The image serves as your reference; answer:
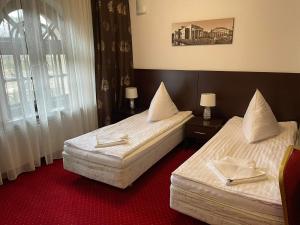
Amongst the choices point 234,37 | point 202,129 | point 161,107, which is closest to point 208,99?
point 202,129

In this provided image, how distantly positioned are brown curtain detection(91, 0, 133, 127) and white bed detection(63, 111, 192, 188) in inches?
32.4

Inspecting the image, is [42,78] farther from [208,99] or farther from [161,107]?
[208,99]

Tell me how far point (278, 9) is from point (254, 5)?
0.30 m

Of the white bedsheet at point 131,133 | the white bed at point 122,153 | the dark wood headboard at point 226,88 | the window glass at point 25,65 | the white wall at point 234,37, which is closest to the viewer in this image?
the white bed at point 122,153

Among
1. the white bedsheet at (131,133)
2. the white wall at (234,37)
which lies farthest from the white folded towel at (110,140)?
the white wall at (234,37)

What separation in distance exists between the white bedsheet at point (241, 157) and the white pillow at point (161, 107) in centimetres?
93

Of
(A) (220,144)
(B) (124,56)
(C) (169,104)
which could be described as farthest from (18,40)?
(A) (220,144)

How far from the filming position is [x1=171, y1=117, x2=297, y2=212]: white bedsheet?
5.49ft

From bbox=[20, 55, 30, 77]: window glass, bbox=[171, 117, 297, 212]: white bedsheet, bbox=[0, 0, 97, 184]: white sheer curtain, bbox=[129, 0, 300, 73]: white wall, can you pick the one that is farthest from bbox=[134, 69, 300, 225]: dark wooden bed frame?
bbox=[20, 55, 30, 77]: window glass

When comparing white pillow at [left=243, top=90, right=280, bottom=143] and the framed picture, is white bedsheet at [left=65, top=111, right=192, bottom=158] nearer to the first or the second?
white pillow at [left=243, top=90, right=280, bottom=143]

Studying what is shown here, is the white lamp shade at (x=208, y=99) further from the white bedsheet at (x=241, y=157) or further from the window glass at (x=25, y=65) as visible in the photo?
the window glass at (x=25, y=65)

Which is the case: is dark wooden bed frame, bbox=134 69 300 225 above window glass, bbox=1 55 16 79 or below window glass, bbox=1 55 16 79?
below

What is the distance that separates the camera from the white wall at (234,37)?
2959mm

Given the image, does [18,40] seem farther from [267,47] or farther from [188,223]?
[267,47]
